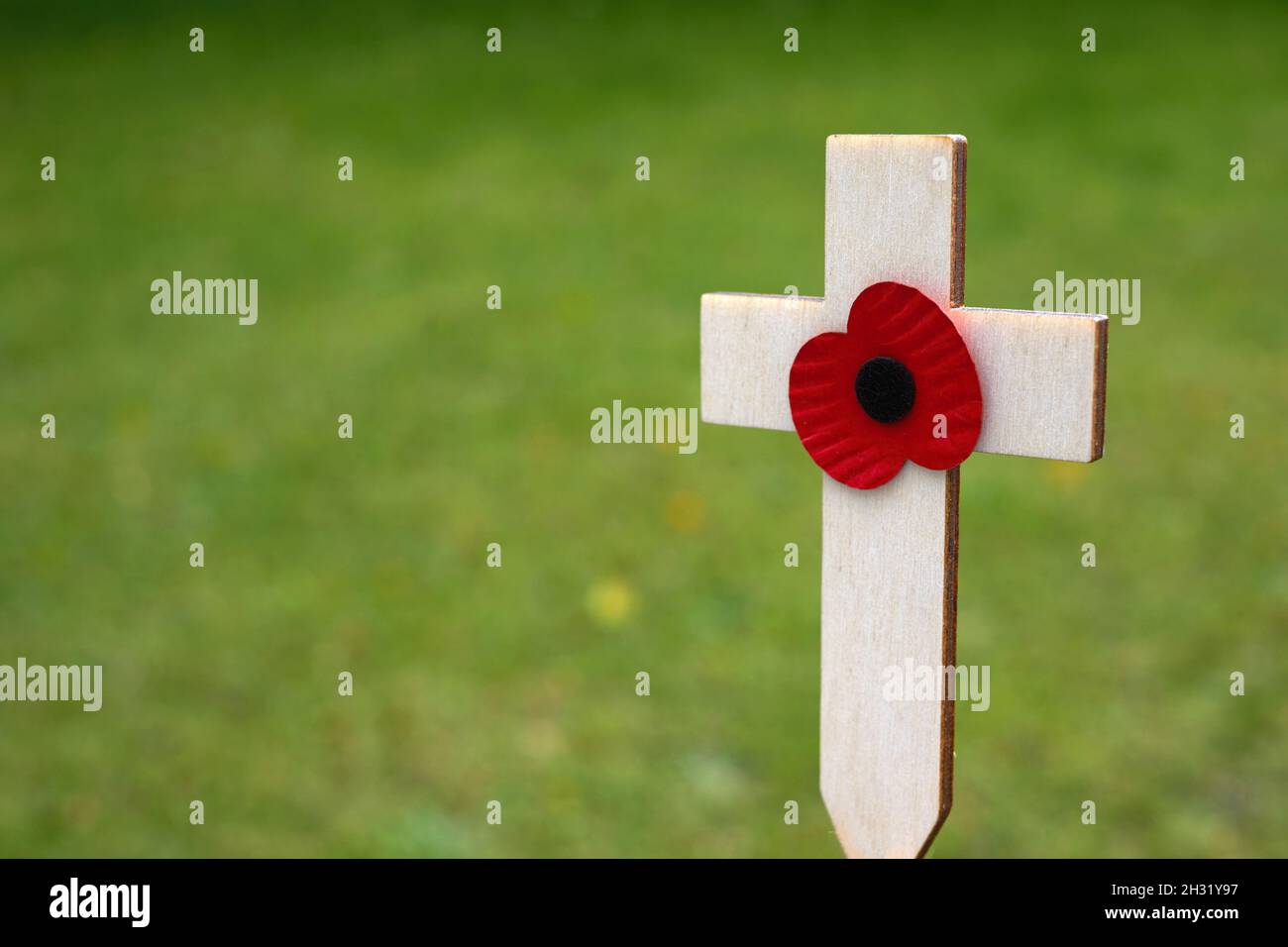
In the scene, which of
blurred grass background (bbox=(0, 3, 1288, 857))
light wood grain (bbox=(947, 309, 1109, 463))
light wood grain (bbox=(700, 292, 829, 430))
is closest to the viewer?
light wood grain (bbox=(947, 309, 1109, 463))

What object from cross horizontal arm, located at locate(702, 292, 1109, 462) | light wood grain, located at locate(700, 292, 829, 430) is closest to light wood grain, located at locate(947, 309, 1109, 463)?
cross horizontal arm, located at locate(702, 292, 1109, 462)

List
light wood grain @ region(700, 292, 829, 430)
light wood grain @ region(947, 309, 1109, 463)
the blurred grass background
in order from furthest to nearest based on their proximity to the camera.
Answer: the blurred grass background
light wood grain @ region(700, 292, 829, 430)
light wood grain @ region(947, 309, 1109, 463)

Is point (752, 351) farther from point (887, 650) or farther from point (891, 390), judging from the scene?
point (887, 650)

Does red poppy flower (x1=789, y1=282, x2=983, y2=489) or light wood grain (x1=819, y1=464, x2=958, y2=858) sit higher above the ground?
red poppy flower (x1=789, y1=282, x2=983, y2=489)

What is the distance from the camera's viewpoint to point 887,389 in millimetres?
1580

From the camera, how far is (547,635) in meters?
4.37

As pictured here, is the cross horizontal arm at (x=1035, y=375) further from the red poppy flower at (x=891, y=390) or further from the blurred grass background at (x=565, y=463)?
the blurred grass background at (x=565, y=463)

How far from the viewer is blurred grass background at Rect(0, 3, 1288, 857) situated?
374cm

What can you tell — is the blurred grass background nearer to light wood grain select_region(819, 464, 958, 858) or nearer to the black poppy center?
light wood grain select_region(819, 464, 958, 858)

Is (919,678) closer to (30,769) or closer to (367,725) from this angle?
(367,725)

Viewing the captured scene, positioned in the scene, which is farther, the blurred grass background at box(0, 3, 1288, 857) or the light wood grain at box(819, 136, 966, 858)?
the blurred grass background at box(0, 3, 1288, 857)

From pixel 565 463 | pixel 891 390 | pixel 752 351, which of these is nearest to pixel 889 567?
pixel 891 390

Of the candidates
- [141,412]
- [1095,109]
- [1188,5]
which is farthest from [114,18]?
[1188,5]

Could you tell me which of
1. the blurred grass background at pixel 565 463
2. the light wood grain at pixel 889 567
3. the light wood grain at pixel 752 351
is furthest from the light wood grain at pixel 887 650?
the blurred grass background at pixel 565 463
